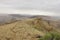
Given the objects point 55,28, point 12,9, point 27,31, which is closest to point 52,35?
point 55,28

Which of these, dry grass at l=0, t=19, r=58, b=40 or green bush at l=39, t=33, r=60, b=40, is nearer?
green bush at l=39, t=33, r=60, b=40

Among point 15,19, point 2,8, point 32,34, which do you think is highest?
point 2,8

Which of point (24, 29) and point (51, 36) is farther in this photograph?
point (24, 29)

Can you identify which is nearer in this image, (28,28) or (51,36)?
(51,36)

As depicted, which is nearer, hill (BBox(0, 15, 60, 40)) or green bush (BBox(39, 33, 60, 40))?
green bush (BBox(39, 33, 60, 40))

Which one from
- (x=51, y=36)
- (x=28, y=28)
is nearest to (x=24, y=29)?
(x=28, y=28)

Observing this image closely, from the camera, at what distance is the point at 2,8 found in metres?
2.71

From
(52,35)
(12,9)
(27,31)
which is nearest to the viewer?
(52,35)

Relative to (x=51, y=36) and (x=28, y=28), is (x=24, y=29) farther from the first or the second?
(x=51, y=36)

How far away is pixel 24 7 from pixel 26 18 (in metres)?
0.21

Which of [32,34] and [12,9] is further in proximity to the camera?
[12,9]

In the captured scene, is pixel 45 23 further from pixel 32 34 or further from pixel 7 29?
pixel 7 29

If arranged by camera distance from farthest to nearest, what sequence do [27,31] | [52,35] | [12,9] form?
[12,9], [27,31], [52,35]

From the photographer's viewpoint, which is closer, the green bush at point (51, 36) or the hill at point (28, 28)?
the green bush at point (51, 36)
